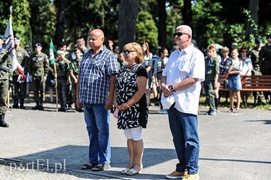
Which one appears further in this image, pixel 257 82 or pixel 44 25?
pixel 44 25

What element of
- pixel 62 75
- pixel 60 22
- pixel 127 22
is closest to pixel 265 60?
pixel 127 22

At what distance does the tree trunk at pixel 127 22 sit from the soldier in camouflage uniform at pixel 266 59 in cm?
509

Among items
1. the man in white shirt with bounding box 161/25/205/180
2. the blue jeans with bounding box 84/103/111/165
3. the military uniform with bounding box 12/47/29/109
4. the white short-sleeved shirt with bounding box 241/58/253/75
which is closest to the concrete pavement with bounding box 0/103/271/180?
the blue jeans with bounding box 84/103/111/165

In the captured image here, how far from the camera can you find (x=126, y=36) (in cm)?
1966

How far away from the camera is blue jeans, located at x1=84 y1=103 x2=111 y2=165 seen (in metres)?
7.51

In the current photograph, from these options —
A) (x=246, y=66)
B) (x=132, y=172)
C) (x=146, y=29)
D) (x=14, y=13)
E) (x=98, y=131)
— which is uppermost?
(x=146, y=29)

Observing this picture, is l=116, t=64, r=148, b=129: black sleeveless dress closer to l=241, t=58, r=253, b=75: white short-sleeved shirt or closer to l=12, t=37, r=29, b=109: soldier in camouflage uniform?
l=12, t=37, r=29, b=109: soldier in camouflage uniform

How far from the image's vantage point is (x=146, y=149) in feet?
30.3

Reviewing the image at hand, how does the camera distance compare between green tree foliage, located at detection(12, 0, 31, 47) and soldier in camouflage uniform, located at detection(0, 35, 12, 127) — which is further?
green tree foliage, located at detection(12, 0, 31, 47)

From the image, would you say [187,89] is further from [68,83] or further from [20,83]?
[20,83]

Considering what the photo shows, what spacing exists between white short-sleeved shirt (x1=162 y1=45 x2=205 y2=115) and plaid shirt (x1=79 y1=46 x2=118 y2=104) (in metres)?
1.08

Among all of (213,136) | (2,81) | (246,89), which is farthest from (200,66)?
(246,89)

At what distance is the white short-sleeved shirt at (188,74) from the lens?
6699mm

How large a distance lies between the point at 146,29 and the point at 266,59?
168ft
